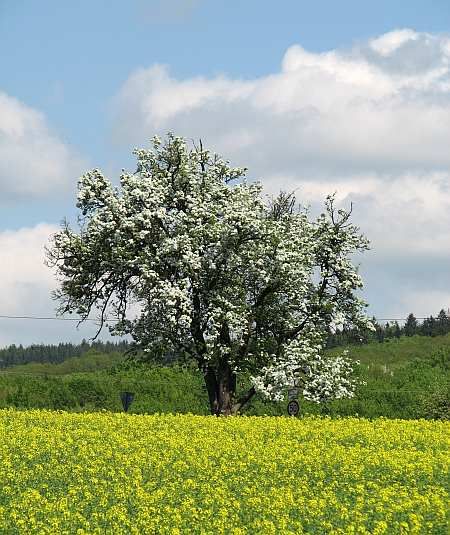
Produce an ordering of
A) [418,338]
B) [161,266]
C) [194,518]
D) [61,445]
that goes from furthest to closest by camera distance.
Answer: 1. [418,338]
2. [161,266]
3. [61,445]
4. [194,518]

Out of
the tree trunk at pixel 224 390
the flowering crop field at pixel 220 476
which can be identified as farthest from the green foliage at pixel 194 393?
the flowering crop field at pixel 220 476

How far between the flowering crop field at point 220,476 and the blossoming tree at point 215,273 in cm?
710

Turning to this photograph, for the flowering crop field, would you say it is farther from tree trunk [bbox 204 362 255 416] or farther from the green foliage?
the green foliage

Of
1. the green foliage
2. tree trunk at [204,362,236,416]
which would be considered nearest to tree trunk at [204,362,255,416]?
tree trunk at [204,362,236,416]

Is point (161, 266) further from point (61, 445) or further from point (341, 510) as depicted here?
point (341, 510)

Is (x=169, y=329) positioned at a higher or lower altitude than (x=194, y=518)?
higher

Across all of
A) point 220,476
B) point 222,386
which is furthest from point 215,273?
→ point 220,476

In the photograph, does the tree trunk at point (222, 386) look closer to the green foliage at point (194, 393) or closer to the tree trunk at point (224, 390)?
the tree trunk at point (224, 390)

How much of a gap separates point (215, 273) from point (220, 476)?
18922 mm

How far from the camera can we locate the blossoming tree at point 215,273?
124 feet

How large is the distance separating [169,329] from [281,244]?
17.5ft

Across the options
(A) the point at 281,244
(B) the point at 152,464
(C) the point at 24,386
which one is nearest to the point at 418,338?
(C) the point at 24,386

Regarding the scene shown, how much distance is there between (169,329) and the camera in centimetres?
3812

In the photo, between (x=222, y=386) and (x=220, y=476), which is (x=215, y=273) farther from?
(x=220, y=476)
